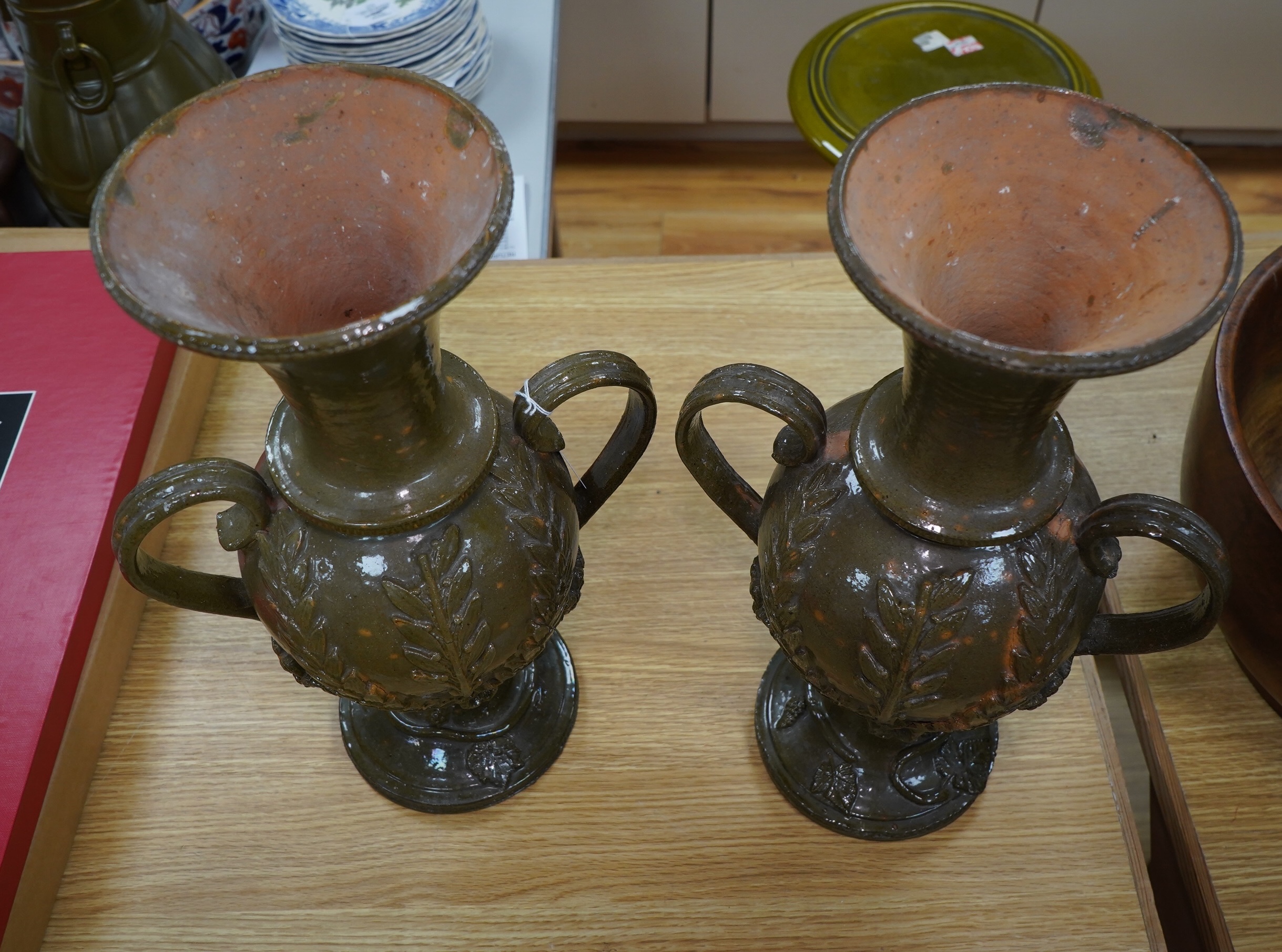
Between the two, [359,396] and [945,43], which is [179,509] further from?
[945,43]

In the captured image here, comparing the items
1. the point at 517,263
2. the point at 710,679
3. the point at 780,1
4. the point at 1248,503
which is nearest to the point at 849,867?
the point at 710,679

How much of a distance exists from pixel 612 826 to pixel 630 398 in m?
0.32

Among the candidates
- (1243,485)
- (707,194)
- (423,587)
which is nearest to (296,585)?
(423,587)

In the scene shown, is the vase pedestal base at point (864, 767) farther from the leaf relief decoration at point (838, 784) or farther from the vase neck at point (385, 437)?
the vase neck at point (385, 437)

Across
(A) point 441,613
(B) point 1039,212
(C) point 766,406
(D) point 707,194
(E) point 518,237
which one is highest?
(B) point 1039,212

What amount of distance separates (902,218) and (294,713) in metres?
0.59

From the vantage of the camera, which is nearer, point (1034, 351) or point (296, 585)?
point (1034, 351)

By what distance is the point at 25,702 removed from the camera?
0.73 meters

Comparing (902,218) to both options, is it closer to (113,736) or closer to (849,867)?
(849,867)

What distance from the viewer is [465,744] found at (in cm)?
79

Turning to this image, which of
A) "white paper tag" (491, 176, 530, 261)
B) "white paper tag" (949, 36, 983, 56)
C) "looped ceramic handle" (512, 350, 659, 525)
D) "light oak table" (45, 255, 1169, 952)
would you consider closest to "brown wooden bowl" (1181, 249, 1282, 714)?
"light oak table" (45, 255, 1169, 952)

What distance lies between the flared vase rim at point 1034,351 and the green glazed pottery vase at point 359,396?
0.16 meters

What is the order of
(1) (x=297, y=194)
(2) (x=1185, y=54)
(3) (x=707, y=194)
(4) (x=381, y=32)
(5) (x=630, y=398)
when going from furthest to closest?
1. (3) (x=707, y=194)
2. (2) (x=1185, y=54)
3. (4) (x=381, y=32)
4. (5) (x=630, y=398)
5. (1) (x=297, y=194)

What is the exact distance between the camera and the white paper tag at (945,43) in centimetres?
166
